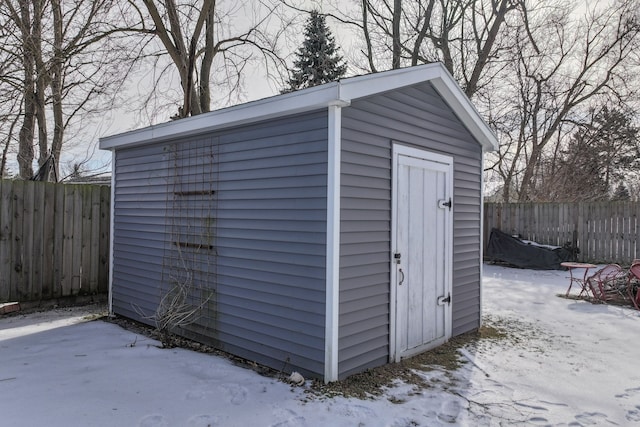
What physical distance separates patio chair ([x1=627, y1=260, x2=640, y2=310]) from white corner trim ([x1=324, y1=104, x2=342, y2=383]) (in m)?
4.83

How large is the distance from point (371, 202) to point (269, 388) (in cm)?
163

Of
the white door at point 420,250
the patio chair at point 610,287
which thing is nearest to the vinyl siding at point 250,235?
the white door at point 420,250

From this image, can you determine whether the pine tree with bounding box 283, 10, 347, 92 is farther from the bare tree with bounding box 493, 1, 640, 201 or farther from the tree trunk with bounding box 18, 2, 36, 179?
the tree trunk with bounding box 18, 2, 36, 179

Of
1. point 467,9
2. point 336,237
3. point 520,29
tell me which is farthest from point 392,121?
point 520,29

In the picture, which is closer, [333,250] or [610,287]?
Answer: [333,250]

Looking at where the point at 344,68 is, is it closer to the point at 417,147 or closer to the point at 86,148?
the point at 86,148

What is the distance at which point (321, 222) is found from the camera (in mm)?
3254

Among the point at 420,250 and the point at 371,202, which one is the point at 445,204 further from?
the point at 371,202

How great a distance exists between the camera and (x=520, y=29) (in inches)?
516

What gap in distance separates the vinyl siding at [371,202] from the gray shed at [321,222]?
0.01 metres

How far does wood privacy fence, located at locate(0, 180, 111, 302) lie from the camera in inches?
212

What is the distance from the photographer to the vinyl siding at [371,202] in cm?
329

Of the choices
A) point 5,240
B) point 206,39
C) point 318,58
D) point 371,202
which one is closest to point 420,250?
point 371,202

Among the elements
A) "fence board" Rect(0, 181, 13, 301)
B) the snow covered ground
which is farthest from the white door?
"fence board" Rect(0, 181, 13, 301)
